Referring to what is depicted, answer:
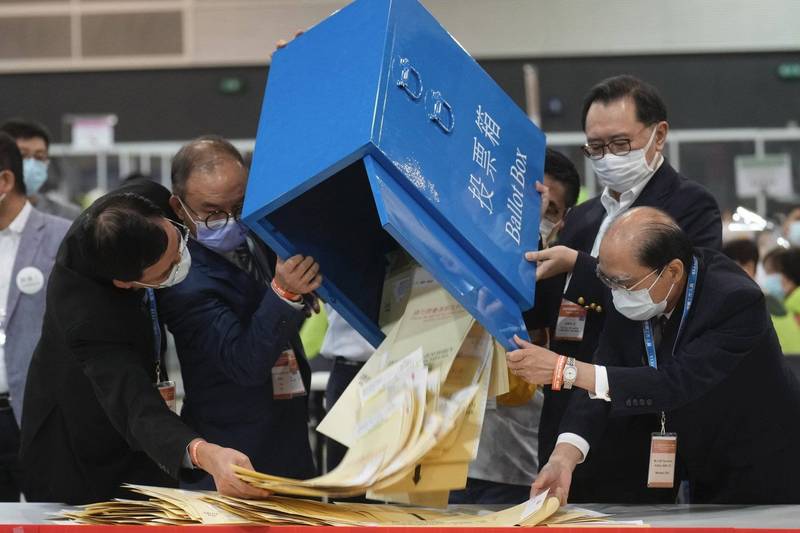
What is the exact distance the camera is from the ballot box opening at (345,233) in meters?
2.20

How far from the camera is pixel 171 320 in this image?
7.89 feet

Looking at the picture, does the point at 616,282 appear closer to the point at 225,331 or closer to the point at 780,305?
the point at 225,331

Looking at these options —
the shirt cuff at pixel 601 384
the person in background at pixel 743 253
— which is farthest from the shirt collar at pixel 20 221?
the person in background at pixel 743 253

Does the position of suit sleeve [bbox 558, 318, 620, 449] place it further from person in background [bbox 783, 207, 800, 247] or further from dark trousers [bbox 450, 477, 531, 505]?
person in background [bbox 783, 207, 800, 247]

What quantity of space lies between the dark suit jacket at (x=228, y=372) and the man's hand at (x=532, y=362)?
57 cm

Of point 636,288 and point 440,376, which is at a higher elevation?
point 636,288

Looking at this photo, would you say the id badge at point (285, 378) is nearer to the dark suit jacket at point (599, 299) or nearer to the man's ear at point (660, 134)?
the dark suit jacket at point (599, 299)

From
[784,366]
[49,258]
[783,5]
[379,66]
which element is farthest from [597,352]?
[783,5]

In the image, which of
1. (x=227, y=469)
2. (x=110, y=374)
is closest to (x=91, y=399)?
(x=110, y=374)

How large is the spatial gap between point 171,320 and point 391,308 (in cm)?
53

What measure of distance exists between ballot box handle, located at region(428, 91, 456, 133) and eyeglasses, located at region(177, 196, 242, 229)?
0.63 m

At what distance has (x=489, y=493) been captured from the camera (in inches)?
111

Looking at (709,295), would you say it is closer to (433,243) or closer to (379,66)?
(433,243)

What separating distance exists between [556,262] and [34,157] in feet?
9.49
